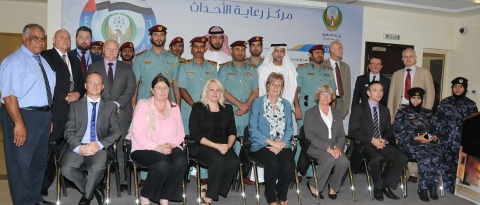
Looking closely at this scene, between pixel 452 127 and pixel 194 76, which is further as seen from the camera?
pixel 452 127

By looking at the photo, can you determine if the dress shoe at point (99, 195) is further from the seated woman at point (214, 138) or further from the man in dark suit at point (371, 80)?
the man in dark suit at point (371, 80)

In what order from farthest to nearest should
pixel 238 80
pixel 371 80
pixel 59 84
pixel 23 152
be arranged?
pixel 371 80 < pixel 238 80 < pixel 59 84 < pixel 23 152

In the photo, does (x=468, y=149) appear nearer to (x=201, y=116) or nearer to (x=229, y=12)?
(x=201, y=116)

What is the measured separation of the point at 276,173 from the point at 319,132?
793 millimetres

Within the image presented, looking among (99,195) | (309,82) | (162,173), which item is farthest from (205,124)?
(309,82)

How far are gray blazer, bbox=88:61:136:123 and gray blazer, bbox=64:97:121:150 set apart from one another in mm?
425

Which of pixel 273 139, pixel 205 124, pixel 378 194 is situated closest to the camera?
pixel 205 124

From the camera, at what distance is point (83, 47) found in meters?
4.39

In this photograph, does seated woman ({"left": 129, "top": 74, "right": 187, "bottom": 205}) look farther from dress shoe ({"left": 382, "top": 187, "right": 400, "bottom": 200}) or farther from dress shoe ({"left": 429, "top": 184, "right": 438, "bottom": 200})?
dress shoe ({"left": 429, "top": 184, "right": 438, "bottom": 200})

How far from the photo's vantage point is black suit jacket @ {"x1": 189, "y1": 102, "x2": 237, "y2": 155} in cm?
406

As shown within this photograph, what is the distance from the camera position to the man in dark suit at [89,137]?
11.7ft

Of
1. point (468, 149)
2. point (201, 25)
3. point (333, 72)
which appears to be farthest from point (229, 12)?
point (468, 149)

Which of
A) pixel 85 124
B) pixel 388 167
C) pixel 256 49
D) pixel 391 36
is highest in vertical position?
pixel 391 36

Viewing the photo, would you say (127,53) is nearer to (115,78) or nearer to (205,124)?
(115,78)
